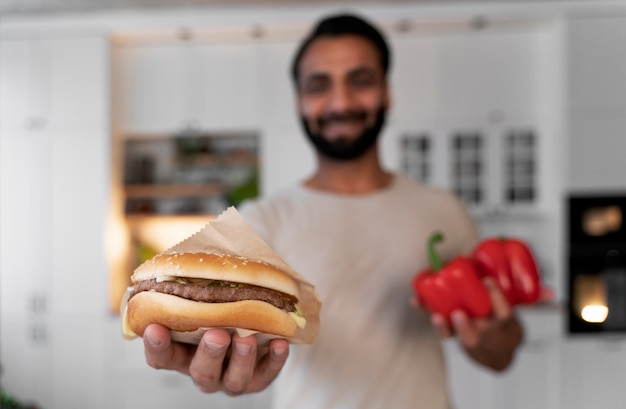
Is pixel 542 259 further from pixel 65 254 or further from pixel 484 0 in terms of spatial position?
pixel 65 254

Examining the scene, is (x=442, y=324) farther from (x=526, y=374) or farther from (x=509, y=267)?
(x=526, y=374)

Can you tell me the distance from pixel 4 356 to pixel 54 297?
422 millimetres

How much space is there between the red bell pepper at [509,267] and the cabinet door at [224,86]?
2.52 m

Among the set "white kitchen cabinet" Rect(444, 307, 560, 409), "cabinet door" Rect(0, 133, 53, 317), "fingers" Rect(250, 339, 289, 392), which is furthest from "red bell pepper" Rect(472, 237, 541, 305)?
"cabinet door" Rect(0, 133, 53, 317)

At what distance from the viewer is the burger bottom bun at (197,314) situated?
583 mm

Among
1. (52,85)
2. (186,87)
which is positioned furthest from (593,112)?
(52,85)

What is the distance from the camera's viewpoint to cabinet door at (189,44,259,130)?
11.8 ft

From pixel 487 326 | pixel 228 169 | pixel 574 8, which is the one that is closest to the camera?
pixel 487 326

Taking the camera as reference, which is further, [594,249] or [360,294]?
[594,249]

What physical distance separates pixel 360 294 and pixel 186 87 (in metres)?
2.76

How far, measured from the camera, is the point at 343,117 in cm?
121

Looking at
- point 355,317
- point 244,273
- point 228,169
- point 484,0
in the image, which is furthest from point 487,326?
point 228,169

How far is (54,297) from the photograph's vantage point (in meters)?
3.48

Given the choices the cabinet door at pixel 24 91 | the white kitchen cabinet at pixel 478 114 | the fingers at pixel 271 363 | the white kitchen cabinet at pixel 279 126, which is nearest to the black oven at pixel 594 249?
the white kitchen cabinet at pixel 478 114
